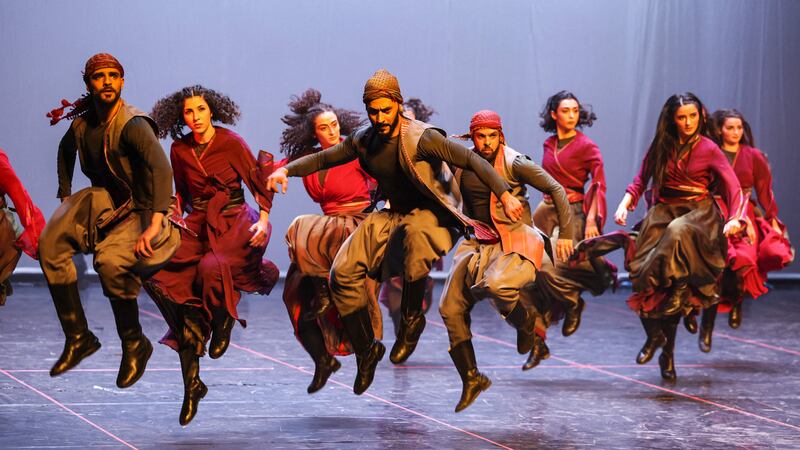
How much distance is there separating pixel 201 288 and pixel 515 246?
1580mm

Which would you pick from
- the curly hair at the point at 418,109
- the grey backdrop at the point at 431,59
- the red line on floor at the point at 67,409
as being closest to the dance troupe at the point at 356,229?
the red line on floor at the point at 67,409

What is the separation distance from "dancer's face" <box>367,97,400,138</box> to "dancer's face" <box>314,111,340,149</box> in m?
1.48

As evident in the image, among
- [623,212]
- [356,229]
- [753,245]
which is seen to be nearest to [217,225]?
[356,229]

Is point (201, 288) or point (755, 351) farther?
point (755, 351)

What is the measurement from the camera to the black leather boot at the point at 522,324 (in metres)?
6.99

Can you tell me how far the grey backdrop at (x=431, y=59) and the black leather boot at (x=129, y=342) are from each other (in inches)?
240

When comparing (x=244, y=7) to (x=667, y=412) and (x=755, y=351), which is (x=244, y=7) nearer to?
(x=755, y=351)

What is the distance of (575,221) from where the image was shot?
879cm

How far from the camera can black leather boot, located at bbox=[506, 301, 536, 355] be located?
699 cm

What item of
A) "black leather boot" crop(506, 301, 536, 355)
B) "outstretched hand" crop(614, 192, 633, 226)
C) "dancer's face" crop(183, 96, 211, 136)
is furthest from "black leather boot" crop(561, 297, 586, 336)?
"dancer's face" crop(183, 96, 211, 136)

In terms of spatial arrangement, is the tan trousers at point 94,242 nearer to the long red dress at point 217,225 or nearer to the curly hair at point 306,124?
the long red dress at point 217,225

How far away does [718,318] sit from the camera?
11.5 meters

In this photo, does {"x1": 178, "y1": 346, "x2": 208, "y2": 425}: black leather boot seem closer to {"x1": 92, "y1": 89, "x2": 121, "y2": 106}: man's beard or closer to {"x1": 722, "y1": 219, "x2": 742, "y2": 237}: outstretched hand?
{"x1": 92, "y1": 89, "x2": 121, "y2": 106}: man's beard

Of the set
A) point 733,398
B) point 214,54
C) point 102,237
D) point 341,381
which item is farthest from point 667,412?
point 214,54
